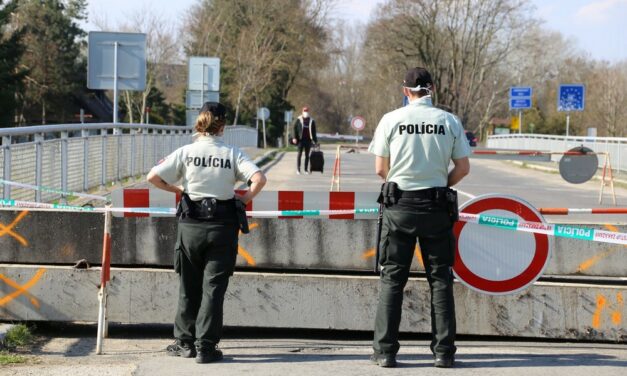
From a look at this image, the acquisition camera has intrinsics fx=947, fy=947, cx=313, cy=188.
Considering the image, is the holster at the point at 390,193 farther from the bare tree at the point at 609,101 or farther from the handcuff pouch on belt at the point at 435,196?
the bare tree at the point at 609,101

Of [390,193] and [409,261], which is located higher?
[390,193]

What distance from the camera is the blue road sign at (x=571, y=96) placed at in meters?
37.0

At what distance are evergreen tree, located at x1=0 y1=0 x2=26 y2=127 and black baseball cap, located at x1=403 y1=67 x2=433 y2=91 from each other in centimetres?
4355

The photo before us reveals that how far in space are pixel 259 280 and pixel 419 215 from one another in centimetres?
160

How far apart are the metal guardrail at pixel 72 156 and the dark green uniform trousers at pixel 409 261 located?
18.3ft

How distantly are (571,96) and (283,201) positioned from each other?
31927 mm

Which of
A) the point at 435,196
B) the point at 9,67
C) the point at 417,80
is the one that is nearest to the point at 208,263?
the point at 435,196

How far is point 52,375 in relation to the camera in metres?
5.55

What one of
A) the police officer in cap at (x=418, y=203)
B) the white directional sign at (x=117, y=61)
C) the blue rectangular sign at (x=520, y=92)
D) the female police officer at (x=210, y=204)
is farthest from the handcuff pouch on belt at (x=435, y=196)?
the blue rectangular sign at (x=520, y=92)

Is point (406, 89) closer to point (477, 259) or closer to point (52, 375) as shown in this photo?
point (477, 259)

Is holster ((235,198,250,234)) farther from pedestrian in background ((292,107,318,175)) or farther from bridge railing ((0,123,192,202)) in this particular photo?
pedestrian in background ((292,107,318,175))

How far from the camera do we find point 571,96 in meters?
37.1

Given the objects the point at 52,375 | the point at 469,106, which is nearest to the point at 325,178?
the point at 52,375

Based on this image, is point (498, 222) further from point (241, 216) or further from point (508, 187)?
point (508, 187)
